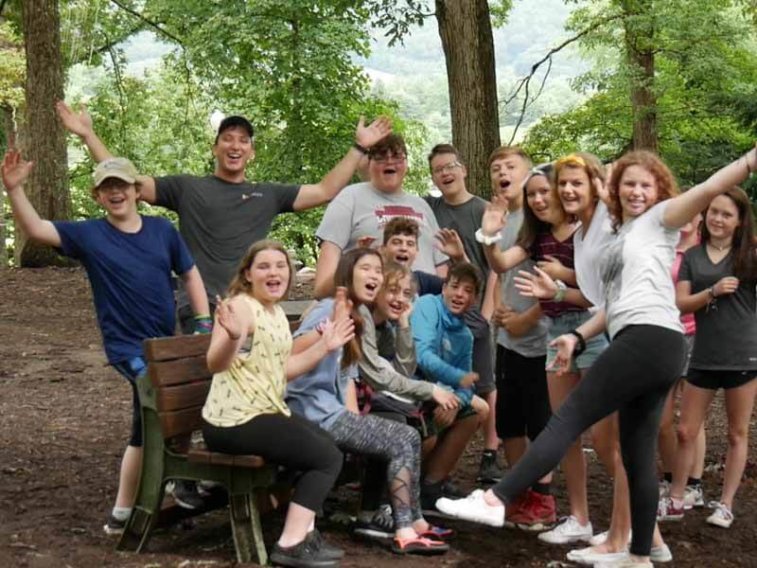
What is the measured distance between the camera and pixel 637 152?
16.0 ft

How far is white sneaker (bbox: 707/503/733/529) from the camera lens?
5949 millimetres

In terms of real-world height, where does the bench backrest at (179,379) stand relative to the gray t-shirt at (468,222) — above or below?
below

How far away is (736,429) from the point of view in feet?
19.9

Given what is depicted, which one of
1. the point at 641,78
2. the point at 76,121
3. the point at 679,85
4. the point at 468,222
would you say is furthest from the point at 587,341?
the point at 679,85

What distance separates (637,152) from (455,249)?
1.50 metres

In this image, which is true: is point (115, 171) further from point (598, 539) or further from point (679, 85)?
point (679, 85)

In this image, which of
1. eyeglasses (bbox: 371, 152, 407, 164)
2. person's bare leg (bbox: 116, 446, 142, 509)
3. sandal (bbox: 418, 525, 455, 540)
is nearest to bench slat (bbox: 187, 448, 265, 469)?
person's bare leg (bbox: 116, 446, 142, 509)

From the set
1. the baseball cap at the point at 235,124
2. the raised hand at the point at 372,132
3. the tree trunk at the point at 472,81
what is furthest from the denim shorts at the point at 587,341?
the tree trunk at the point at 472,81

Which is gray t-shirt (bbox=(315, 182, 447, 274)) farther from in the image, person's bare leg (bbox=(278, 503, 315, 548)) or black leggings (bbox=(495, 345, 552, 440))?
person's bare leg (bbox=(278, 503, 315, 548))

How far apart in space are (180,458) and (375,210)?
75.4 inches

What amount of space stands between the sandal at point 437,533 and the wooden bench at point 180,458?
793 millimetres

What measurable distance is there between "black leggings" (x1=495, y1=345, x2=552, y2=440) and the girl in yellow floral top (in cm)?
138

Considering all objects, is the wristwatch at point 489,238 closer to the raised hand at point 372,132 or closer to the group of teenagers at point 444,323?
the group of teenagers at point 444,323

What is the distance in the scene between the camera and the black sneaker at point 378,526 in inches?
210
